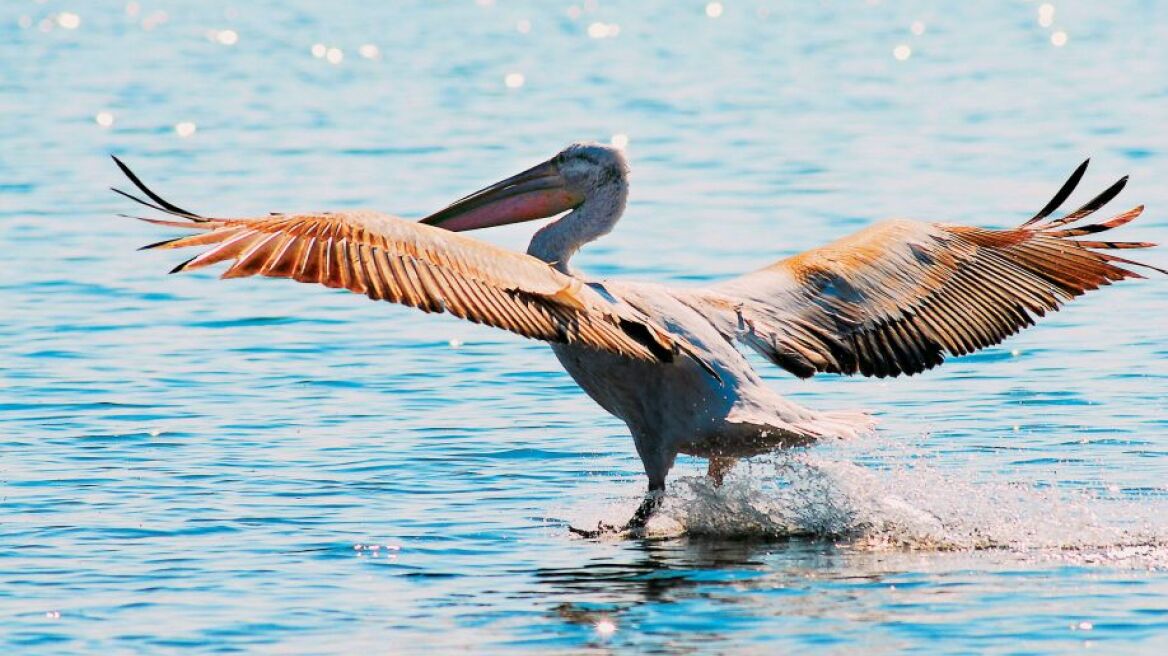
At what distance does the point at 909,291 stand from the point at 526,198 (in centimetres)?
163

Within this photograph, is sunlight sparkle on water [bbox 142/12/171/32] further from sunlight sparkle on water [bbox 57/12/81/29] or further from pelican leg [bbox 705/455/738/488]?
pelican leg [bbox 705/455/738/488]

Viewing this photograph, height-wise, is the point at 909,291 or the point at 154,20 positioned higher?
the point at 154,20

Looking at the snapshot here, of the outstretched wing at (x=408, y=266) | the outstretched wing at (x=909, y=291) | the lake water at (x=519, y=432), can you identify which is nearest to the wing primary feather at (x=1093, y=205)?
the outstretched wing at (x=909, y=291)

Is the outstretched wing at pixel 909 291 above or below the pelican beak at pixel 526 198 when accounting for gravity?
below

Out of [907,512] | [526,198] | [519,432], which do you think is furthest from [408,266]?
[519,432]

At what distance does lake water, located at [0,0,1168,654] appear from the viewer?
7.11 metres

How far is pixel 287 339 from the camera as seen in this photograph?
12.8 meters

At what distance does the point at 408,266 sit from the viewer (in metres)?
7.07

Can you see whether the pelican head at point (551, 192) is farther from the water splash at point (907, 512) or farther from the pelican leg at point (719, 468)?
the water splash at point (907, 512)

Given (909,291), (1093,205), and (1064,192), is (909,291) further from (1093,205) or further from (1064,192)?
(1093,205)

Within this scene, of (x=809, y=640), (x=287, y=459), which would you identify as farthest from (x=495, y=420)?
(x=809, y=640)

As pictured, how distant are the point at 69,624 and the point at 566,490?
2677mm

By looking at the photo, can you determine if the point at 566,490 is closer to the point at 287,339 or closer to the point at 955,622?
the point at 955,622

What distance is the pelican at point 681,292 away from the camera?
277 inches
